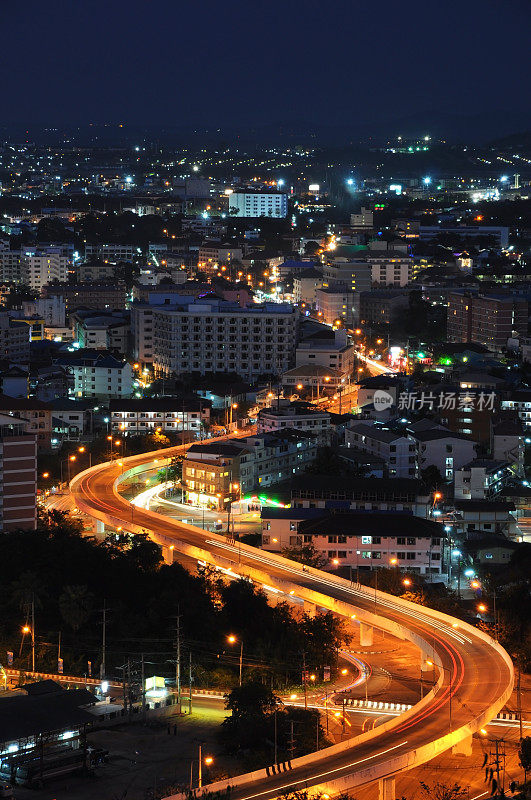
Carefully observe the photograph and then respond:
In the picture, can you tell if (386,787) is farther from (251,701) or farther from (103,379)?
(103,379)

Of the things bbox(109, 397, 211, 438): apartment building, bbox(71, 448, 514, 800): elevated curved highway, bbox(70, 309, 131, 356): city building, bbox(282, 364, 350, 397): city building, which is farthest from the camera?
bbox(70, 309, 131, 356): city building

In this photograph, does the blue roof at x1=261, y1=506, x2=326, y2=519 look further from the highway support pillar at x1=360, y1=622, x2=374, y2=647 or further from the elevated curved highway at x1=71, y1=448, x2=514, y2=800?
the highway support pillar at x1=360, y1=622, x2=374, y2=647

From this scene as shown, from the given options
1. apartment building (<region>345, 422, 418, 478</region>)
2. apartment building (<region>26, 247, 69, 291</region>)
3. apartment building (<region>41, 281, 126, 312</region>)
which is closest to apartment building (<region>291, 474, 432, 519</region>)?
apartment building (<region>345, 422, 418, 478</region>)

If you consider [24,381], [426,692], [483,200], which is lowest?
[426,692]

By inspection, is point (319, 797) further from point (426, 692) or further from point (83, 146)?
point (83, 146)

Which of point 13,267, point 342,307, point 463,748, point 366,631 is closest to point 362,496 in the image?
point 366,631

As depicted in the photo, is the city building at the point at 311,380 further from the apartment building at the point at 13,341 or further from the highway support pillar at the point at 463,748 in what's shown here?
the highway support pillar at the point at 463,748

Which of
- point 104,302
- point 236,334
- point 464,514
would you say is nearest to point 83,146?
point 104,302
